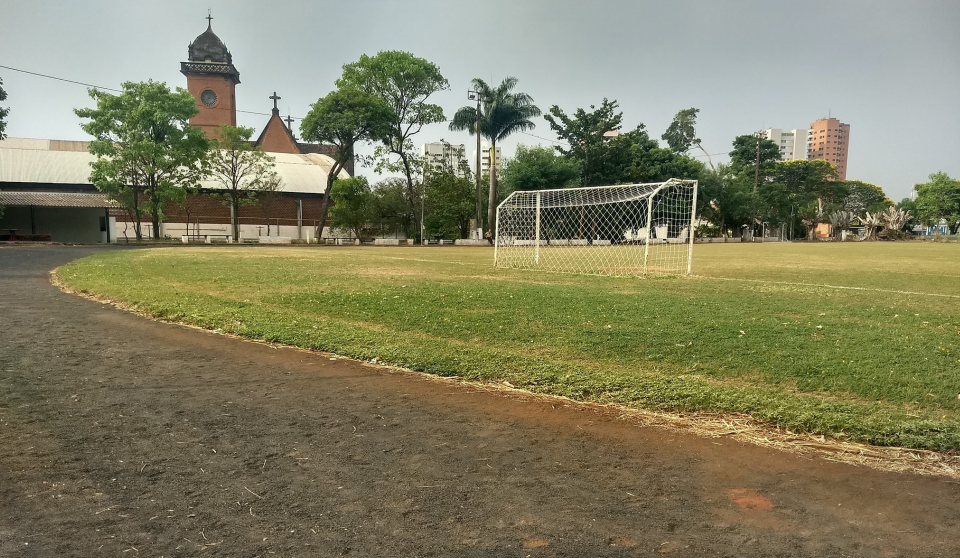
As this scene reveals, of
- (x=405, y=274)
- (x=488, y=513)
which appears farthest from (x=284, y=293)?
(x=488, y=513)

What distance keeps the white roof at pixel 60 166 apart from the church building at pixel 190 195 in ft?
0.21

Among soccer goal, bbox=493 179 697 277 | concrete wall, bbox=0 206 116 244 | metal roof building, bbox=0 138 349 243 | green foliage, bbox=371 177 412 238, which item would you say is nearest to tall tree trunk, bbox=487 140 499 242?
green foliage, bbox=371 177 412 238

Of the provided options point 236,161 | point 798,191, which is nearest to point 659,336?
point 236,161

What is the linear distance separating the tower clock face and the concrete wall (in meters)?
25.7

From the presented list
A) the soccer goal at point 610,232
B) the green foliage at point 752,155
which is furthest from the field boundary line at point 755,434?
the green foliage at point 752,155

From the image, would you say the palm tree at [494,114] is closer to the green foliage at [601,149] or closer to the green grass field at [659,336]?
the green foliage at [601,149]

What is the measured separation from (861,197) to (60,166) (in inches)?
3986

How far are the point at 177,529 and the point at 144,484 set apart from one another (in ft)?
1.73

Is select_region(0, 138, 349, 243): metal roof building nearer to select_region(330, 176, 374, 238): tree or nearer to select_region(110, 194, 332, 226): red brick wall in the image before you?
select_region(110, 194, 332, 226): red brick wall

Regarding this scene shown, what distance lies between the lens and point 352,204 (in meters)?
45.6

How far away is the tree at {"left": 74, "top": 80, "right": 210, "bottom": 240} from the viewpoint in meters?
35.3

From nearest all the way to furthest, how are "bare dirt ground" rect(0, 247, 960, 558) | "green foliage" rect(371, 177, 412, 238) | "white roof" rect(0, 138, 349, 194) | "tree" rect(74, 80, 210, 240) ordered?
"bare dirt ground" rect(0, 247, 960, 558) → "tree" rect(74, 80, 210, 240) → "white roof" rect(0, 138, 349, 194) → "green foliage" rect(371, 177, 412, 238)

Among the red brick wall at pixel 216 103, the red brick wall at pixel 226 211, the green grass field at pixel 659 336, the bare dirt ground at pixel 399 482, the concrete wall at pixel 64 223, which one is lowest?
the bare dirt ground at pixel 399 482

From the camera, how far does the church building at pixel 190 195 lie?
38969mm
